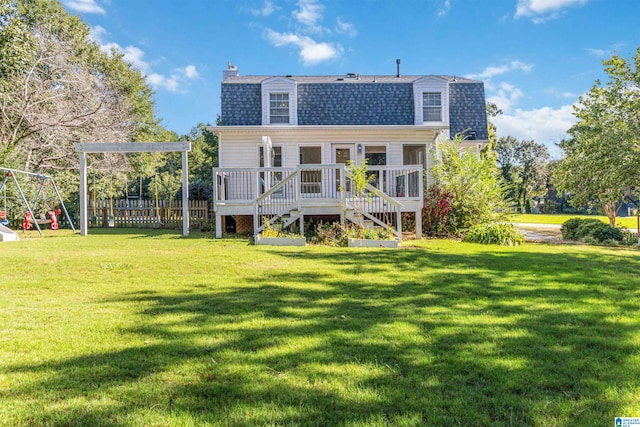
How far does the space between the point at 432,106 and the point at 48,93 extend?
689 inches

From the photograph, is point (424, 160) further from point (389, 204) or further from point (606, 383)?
point (606, 383)

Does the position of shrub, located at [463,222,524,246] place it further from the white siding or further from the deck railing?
the white siding

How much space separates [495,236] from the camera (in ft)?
33.6

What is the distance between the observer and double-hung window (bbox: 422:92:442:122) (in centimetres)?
1599

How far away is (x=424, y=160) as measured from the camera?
1517cm

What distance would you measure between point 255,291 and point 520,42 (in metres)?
17.2

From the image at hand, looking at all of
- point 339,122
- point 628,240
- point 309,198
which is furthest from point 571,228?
point 309,198

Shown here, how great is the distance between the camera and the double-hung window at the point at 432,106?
16.0 metres

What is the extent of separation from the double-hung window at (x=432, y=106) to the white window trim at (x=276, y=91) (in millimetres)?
5382

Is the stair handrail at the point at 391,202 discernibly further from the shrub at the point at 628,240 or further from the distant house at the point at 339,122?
the shrub at the point at 628,240

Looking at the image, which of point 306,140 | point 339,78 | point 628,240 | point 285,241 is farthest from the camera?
point 339,78

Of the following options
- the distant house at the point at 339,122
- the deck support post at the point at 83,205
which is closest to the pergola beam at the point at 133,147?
the deck support post at the point at 83,205

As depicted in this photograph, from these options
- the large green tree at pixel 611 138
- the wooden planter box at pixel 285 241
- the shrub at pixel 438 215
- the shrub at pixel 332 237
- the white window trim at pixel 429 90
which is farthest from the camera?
the white window trim at pixel 429 90

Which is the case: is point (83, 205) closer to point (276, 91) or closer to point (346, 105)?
point (276, 91)
